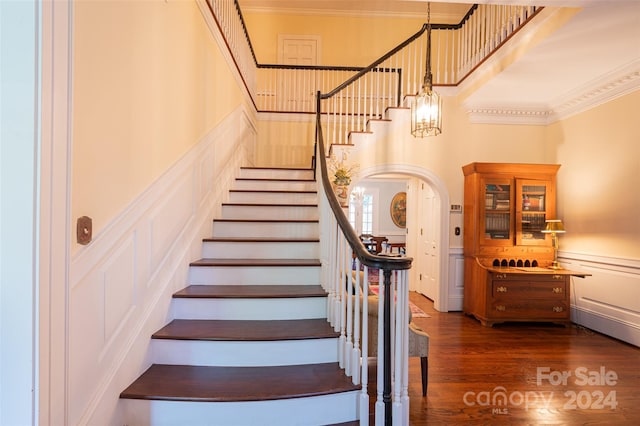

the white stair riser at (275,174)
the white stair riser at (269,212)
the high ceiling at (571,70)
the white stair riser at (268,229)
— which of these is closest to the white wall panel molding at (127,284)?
the white stair riser at (268,229)

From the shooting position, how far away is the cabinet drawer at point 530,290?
422 cm

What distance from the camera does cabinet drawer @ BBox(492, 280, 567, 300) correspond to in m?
4.22

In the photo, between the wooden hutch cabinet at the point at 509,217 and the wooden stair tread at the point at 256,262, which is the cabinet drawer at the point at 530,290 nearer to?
the wooden hutch cabinet at the point at 509,217

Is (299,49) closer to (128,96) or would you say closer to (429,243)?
(429,243)

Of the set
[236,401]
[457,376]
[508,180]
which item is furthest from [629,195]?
[236,401]

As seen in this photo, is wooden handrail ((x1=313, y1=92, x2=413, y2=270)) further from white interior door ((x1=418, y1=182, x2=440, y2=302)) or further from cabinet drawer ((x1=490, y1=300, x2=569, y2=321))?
white interior door ((x1=418, y1=182, x2=440, y2=302))

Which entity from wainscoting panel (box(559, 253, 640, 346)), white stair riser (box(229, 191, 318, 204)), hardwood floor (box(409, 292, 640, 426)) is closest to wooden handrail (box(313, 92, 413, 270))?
hardwood floor (box(409, 292, 640, 426))

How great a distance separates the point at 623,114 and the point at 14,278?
5.55 metres

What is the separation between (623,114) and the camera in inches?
149

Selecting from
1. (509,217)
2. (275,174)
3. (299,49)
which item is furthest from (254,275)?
(299,49)

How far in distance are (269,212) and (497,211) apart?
10.8ft

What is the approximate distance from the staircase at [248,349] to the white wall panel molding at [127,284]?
12 cm

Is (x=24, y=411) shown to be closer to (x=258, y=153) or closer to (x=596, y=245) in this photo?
(x=258, y=153)


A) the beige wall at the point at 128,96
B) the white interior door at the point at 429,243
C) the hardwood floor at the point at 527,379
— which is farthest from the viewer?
the white interior door at the point at 429,243
